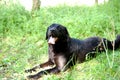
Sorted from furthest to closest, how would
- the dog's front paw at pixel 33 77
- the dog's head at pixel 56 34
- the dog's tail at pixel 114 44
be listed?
the dog's tail at pixel 114 44, the dog's head at pixel 56 34, the dog's front paw at pixel 33 77

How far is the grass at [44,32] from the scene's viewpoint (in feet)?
16.4

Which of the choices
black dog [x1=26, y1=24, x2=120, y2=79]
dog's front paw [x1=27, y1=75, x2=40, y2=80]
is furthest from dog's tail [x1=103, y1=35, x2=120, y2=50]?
dog's front paw [x1=27, y1=75, x2=40, y2=80]

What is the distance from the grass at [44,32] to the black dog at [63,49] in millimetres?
151

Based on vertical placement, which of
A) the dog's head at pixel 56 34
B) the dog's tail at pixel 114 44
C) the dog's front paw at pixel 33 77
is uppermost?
the dog's head at pixel 56 34

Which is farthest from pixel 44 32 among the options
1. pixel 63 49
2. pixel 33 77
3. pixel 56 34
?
pixel 33 77

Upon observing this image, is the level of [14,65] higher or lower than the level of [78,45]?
lower

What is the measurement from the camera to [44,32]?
289 inches

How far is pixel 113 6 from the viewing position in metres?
7.52

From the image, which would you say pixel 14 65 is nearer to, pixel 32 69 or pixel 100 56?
pixel 32 69

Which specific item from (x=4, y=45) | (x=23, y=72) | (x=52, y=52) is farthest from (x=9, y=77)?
(x=4, y=45)

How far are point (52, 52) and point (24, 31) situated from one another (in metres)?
2.16

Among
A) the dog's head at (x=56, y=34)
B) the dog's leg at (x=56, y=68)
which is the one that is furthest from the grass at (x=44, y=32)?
the dog's head at (x=56, y=34)

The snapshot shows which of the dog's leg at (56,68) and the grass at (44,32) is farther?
the dog's leg at (56,68)

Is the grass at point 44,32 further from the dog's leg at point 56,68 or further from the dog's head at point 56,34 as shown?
the dog's head at point 56,34
